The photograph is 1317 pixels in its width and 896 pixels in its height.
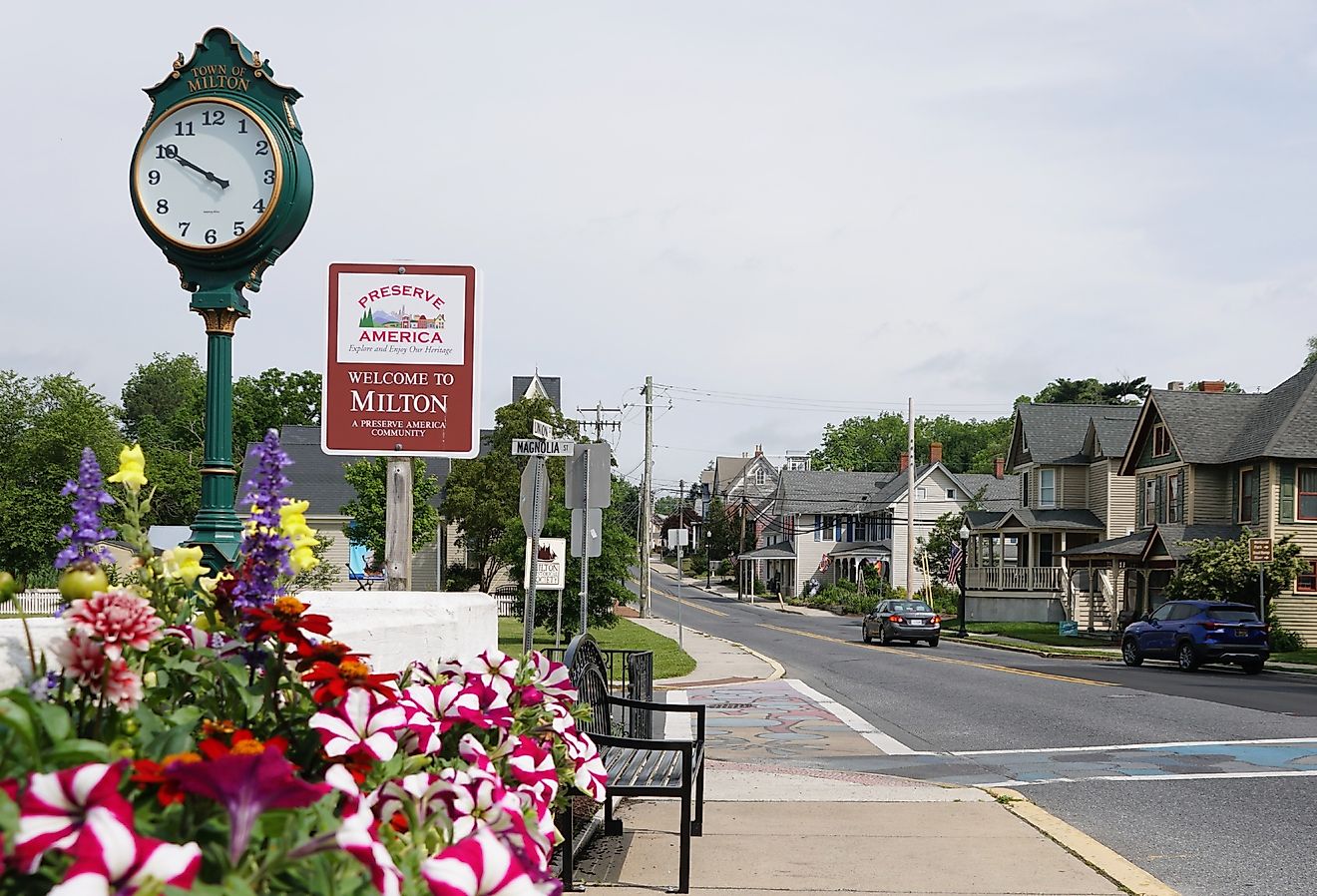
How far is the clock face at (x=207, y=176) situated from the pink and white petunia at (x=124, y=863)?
5079 mm

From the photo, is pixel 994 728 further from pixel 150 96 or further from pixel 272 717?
pixel 272 717

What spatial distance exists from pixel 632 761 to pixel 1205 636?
937 inches

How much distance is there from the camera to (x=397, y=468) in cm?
889

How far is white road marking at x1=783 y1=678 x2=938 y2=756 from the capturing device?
13.9m

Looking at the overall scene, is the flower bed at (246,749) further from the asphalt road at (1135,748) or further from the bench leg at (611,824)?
the asphalt road at (1135,748)

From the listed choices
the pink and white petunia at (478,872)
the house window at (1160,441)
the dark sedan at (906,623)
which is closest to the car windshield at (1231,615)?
the dark sedan at (906,623)

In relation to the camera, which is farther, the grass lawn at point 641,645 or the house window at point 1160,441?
the house window at point 1160,441

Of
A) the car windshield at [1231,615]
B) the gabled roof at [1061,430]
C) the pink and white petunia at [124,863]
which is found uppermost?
the gabled roof at [1061,430]

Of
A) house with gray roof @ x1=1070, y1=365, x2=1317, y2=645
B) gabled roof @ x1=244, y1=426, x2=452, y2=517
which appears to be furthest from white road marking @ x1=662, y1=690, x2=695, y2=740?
gabled roof @ x1=244, y1=426, x2=452, y2=517

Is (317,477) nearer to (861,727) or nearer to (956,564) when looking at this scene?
(956,564)

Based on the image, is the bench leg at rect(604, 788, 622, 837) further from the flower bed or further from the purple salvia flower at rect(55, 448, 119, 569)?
the purple salvia flower at rect(55, 448, 119, 569)

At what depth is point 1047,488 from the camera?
5578 cm

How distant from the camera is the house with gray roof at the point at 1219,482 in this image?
3978 centimetres

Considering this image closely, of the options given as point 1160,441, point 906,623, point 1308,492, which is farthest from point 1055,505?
point 906,623
